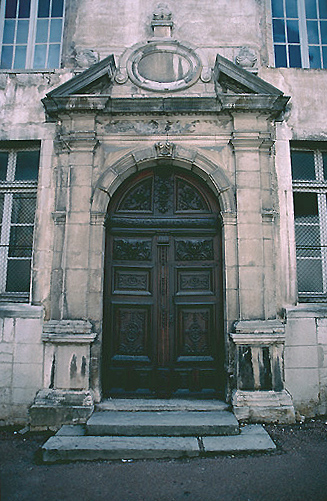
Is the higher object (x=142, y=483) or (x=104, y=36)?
(x=104, y=36)

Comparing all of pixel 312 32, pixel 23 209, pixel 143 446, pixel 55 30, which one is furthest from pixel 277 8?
pixel 143 446

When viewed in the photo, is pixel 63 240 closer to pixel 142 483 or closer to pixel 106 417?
pixel 106 417

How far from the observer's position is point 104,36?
5000 mm

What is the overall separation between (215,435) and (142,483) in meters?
1.07

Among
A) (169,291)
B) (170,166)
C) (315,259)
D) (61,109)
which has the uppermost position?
(61,109)

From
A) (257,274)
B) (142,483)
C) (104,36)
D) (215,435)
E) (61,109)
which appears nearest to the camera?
(142,483)

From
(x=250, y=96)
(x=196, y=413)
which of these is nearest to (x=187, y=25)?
(x=250, y=96)

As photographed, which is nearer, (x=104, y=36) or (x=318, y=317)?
→ (x=318, y=317)

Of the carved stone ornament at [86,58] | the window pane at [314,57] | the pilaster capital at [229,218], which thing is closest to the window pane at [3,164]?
the carved stone ornament at [86,58]

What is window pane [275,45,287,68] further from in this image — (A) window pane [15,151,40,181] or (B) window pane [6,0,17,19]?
(B) window pane [6,0,17,19]

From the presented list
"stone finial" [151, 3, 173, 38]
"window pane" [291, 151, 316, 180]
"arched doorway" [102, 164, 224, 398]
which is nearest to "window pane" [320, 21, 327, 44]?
"window pane" [291, 151, 316, 180]

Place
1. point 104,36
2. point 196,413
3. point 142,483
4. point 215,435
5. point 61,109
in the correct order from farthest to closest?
A: point 104,36 < point 61,109 < point 196,413 < point 215,435 < point 142,483

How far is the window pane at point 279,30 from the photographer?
5289 millimetres

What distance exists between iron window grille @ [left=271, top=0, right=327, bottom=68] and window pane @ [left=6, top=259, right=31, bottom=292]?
196 inches
